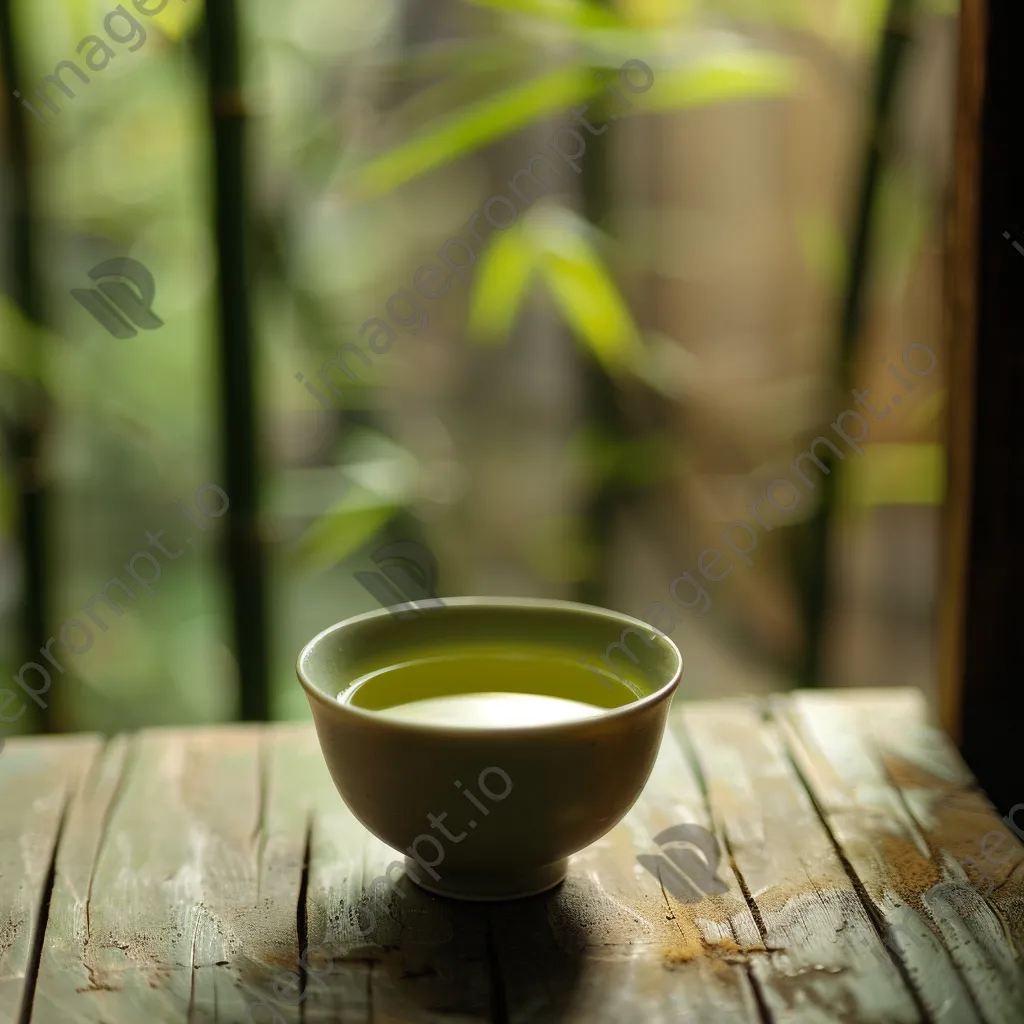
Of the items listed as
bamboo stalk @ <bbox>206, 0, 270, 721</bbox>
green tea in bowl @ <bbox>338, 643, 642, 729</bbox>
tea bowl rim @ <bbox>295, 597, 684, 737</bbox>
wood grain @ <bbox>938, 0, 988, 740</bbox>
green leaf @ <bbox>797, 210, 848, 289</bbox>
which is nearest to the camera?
tea bowl rim @ <bbox>295, 597, 684, 737</bbox>

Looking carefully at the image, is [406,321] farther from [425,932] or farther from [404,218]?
[425,932]

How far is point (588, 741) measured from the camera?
555mm

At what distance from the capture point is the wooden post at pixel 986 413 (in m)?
0.74

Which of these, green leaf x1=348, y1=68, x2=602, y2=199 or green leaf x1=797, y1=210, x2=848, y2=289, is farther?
green leaf x1=797, y1=210, x2=848, y2=289

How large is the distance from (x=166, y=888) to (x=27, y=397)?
31.6 inches

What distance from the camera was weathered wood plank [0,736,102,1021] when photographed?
58 centimetres

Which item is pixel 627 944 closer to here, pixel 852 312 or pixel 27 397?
pixel 852 312

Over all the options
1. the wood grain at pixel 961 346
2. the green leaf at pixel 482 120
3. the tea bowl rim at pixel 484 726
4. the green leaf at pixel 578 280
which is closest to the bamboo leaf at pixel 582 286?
the green leaf at pixel 578 280

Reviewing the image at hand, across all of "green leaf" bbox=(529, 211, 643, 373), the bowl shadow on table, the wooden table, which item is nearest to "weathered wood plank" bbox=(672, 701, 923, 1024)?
the wooden table

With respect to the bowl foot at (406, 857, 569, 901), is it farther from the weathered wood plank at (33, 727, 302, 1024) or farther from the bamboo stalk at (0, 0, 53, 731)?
the bamboo stalk at (0, 0, 53, 731)

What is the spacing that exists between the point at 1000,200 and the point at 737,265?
1.09m

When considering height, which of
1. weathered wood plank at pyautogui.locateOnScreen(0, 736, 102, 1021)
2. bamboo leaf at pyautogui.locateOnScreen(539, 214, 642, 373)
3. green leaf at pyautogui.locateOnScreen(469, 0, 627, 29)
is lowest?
weathered wood plank at pyautogui.locateOnScreen(0, 736, 102, 1021)

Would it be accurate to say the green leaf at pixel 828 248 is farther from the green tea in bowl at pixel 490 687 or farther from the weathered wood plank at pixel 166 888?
the weathered wood plank at pixel 166 888

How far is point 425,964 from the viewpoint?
1.90 ft
